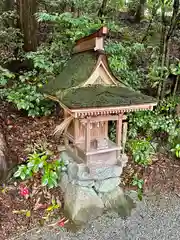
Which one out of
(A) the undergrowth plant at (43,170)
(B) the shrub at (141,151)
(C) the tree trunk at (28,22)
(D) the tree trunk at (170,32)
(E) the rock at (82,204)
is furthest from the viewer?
(C) the tree trunk at (28,22)

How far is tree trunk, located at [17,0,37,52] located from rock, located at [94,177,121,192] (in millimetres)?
3566

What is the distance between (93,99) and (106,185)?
5.20ft

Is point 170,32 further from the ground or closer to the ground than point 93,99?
further from the ground

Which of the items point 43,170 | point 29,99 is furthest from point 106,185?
point 29,99

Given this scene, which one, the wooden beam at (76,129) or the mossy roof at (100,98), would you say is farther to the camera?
the wooden beam at (76,129)

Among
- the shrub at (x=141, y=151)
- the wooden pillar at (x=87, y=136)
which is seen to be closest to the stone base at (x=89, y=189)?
the wooden pillar at (x=87, y=136)

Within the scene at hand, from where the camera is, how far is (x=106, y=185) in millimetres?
3547

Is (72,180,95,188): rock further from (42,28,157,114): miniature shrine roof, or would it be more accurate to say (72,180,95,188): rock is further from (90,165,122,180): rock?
(42,28,157,114): miniature shrine roof

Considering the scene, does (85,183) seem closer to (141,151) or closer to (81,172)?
(81,172)

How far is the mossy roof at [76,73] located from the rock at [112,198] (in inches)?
74.0

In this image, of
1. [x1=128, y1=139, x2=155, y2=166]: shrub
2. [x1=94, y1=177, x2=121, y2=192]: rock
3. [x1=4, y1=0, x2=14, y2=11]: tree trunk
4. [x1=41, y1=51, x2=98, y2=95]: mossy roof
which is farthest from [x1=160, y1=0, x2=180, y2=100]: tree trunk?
[x1=4, y1=0, x2=14, y2=11]: tree trunk

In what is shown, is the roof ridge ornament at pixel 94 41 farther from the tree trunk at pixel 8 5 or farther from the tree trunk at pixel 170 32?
Result: the tree trunk at pixel 8 5

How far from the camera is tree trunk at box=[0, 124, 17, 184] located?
361cm

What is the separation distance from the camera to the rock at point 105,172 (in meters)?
3.38
